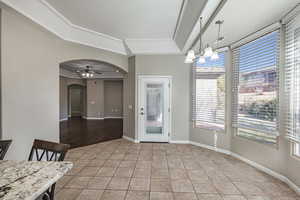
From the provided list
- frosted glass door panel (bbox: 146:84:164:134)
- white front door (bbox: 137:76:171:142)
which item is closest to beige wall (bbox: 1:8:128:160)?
white front door (bbox: 137:76:171:142)

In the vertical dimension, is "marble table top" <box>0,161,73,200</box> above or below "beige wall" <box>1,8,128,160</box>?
below

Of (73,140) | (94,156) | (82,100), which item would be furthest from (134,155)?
(82,100)

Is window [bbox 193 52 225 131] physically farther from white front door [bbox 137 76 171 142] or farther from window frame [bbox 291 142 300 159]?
window frame [bbox 291 142 300 159]

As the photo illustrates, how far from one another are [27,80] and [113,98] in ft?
25.5

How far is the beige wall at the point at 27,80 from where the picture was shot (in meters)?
2.32

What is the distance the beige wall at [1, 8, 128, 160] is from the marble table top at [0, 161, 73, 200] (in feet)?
5.12

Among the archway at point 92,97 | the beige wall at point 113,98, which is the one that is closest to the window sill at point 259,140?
the archway at point 92,97

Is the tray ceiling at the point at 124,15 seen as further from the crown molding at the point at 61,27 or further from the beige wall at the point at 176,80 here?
the beige wall at the point at 176,80

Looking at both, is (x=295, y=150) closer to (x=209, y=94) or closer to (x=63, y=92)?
(x=209, y=94)

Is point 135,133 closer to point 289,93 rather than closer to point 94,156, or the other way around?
point 94,156

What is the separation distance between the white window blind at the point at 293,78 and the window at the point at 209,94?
1.46 meters

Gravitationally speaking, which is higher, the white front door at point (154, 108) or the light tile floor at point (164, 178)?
the white front door at point (154, 108)

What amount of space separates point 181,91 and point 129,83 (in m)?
1.71

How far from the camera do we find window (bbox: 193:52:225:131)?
3889 millimetres
